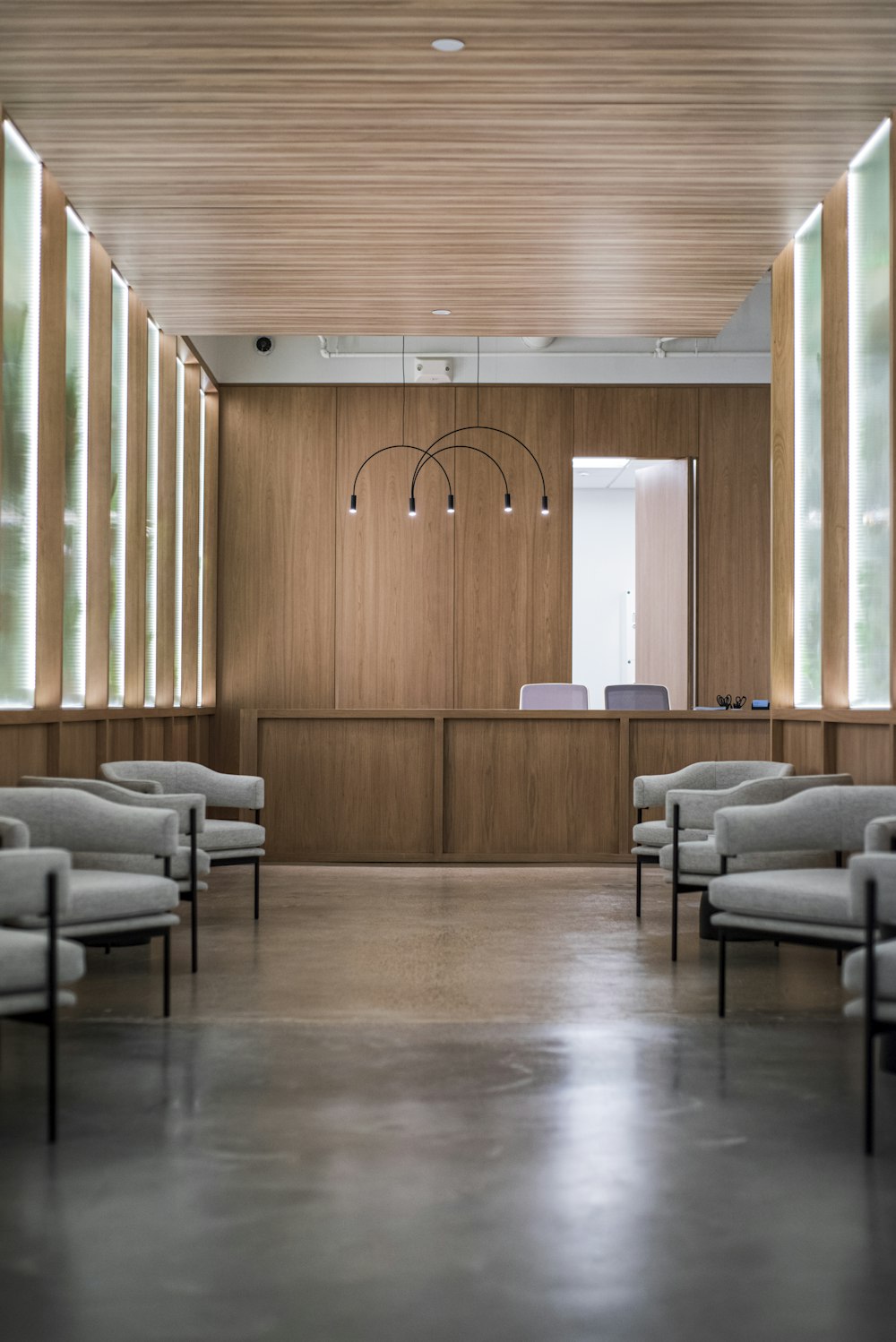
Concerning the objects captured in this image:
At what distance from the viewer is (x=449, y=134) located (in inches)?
233

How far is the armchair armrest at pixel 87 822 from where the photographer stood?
4.86 metres

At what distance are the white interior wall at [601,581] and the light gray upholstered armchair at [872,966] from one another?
13.4 meters

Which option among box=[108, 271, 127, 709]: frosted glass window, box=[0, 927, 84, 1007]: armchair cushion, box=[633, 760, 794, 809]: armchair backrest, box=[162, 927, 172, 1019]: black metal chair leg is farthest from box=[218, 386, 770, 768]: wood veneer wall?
box=[0, 927, 84, 1007]: armchair cushion

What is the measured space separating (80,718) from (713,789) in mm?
3508

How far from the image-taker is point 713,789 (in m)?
7.12

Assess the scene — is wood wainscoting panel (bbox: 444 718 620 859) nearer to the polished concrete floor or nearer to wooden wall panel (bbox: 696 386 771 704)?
wooden wall panel (bbox: 696 386 771 704)

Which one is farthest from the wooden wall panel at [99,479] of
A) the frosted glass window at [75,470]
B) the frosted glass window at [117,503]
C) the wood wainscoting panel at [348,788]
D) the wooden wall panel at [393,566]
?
the wooden wall panel at [393,566]

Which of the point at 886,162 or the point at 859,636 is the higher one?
the point at 886,162

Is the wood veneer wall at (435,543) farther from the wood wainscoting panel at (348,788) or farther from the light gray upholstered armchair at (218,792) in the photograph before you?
the light gray upholstered armchair at (218,792)

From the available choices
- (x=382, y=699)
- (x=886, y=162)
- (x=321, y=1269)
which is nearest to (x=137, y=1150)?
(x=321, y=1269)

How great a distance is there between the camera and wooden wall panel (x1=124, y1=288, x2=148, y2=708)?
27.0 feet

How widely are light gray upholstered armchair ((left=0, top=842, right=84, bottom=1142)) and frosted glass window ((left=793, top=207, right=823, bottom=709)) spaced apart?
4798 millimetres

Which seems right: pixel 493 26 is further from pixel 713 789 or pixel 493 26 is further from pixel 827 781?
pixel 713 789

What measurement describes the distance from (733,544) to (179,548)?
16.5 feet
